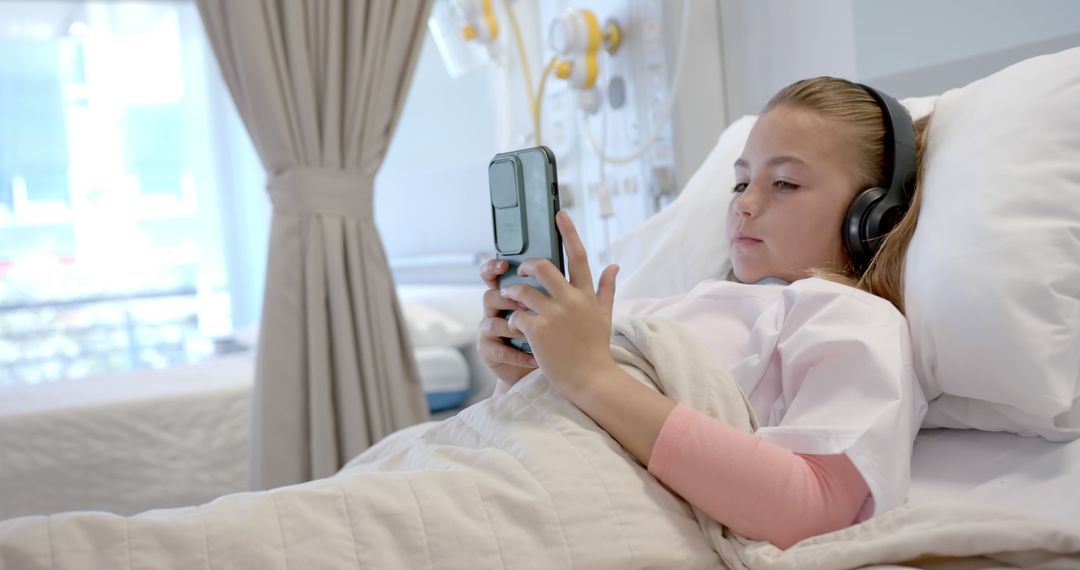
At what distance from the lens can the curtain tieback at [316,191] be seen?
1.90m

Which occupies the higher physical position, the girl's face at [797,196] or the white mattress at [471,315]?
the girl's face at [797,196]

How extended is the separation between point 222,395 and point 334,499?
146cm

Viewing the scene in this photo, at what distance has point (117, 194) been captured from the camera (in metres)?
4.24

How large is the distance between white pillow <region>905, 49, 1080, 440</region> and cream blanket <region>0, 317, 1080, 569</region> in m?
0.19

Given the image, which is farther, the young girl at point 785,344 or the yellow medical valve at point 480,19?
the yellow medical valve at point 480,19

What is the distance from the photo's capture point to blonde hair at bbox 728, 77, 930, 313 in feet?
3.16

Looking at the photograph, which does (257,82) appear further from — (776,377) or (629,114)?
(776,377)

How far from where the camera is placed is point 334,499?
70cm

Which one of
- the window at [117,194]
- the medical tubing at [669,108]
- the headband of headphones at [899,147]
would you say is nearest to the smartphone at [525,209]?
the headband of headphones at [899,147]

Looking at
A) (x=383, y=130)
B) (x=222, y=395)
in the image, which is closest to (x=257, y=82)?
(x=383, y=130)

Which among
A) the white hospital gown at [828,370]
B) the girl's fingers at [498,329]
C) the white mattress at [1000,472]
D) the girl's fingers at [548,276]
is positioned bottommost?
the white mattress at [1000,472]

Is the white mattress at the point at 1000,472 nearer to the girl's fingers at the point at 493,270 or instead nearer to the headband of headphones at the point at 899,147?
the headband of headphones at the point at 899,147

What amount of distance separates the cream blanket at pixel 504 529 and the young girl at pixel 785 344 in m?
0.03

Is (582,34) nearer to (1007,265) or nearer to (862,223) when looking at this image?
(862,223)
